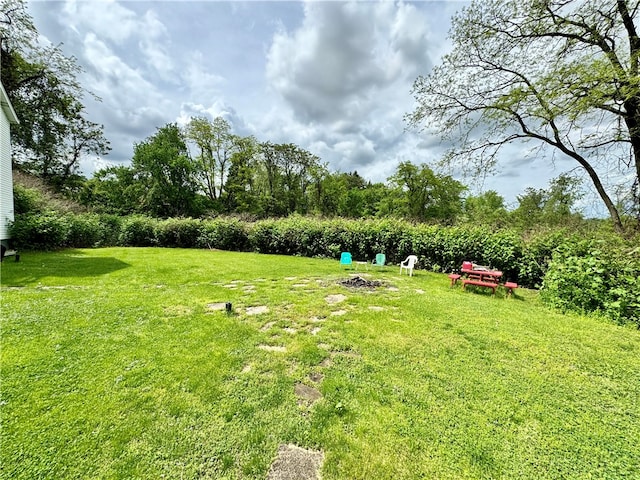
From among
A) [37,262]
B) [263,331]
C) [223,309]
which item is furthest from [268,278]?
[37,262]

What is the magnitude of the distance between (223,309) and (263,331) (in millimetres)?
1214

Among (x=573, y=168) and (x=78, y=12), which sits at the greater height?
(x=78, y=12)

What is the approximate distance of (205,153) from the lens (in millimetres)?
25609

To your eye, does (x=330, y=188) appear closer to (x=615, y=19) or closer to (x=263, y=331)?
(x=615, y=19)

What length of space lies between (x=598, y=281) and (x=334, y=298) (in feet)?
16.2

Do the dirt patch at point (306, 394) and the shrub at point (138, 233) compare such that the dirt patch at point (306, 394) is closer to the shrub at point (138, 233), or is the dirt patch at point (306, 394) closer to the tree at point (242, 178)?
the shrub at point (138, 233)

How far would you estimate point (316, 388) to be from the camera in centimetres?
248

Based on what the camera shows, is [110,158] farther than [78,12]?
Yes

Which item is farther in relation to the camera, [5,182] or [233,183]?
[233,183]

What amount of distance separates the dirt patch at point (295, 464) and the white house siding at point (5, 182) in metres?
12.3

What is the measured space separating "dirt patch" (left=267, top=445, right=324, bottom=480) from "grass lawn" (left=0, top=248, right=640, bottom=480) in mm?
57

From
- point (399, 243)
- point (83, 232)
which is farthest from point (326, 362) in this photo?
point (83, 232)

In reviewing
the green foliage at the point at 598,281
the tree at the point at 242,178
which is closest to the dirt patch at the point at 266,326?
the green foliage at the point at 598,281

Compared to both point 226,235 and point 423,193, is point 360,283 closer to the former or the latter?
point 226,235
